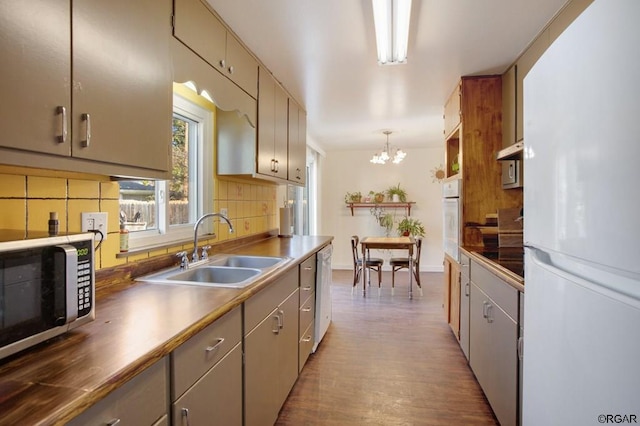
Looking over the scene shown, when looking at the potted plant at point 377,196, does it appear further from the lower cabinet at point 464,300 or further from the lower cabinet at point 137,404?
the lower cabinet at point 137,404

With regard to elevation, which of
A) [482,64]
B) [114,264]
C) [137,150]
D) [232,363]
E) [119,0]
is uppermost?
[482,64]

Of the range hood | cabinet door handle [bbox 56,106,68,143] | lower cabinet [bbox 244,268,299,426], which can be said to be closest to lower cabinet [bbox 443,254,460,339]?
the range hood

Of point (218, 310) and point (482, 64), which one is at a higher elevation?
point (482, 64)

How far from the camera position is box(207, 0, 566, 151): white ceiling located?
69.7 inches

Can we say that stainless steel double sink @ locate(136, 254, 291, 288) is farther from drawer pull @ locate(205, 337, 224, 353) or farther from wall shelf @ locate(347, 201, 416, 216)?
wall shelf @ locate(347, 201, 416, 216)

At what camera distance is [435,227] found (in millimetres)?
6160

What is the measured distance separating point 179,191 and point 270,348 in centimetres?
122

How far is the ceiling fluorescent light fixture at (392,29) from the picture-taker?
65.5 inches

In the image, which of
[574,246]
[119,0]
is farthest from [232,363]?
[119,0]

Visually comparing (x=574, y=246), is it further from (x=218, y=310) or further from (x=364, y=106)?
(x=364, y=106)

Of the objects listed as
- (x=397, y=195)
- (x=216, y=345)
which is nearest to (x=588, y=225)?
(x=216, y=345)

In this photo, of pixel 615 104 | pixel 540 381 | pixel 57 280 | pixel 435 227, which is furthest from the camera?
pixel 435 227

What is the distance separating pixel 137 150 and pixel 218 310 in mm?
637

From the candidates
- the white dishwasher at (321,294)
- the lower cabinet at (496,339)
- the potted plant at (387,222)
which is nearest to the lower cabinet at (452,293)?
the lower cabinet at (496,339)
